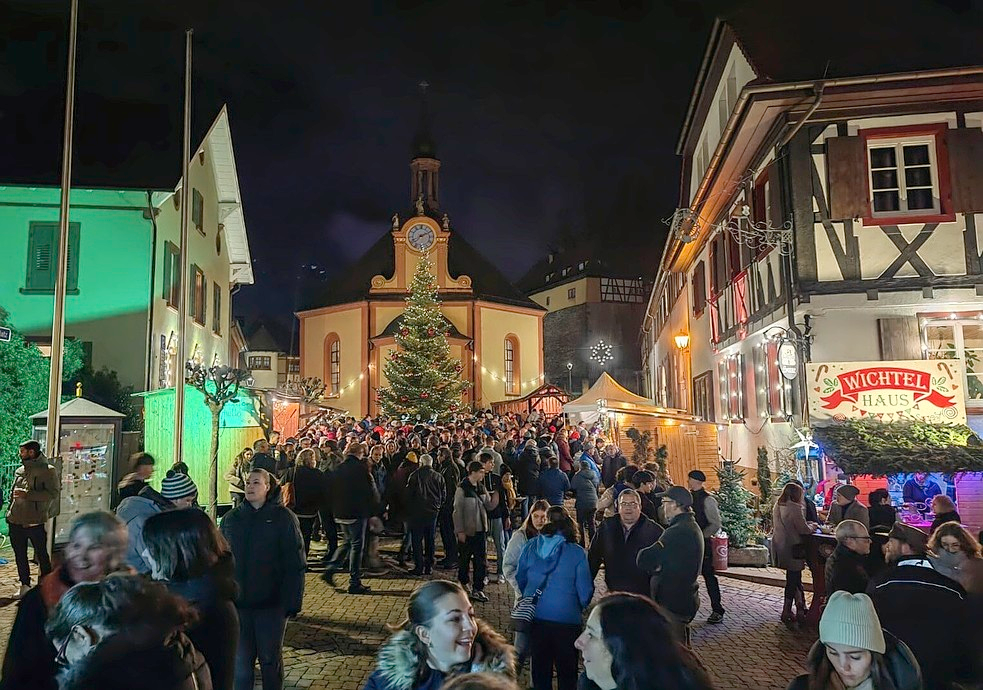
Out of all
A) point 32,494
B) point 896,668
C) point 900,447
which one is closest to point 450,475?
point 32,494

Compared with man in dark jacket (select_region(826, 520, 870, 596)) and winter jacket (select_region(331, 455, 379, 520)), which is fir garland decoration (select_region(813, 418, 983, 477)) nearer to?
man in dark jacket (select_region(826, 520, 870, 596))

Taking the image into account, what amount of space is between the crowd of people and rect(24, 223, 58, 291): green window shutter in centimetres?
1027

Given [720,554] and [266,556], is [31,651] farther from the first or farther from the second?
[720,554]

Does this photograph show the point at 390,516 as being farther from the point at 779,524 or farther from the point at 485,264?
the point at 485,264

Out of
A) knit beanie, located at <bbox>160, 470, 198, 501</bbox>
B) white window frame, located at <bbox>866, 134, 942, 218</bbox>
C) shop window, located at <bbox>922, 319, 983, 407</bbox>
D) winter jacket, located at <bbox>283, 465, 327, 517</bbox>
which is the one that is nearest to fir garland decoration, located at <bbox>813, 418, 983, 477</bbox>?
shop window, located at <bbox>922, 319, 983, 407</bbox>

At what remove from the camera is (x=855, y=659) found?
3172mm

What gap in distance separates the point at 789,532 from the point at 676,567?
3.19 meters

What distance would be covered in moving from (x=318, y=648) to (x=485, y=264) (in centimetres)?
4549

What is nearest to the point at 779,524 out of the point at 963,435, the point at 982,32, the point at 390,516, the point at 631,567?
the point at 631,567

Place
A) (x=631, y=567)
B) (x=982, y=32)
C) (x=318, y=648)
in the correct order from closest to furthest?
(x=631, y=567) → (x=318, y=648) → (x=982, y=32)

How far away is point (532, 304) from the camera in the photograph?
165 ft

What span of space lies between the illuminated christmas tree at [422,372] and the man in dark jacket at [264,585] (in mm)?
31884

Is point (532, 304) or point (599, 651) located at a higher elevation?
point (532, 304)

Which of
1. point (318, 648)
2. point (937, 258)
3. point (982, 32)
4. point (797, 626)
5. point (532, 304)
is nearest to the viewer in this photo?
point (318, 648)
